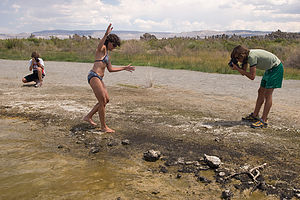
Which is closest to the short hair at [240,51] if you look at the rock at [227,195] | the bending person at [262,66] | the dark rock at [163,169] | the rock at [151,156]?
the bending person at [262,66]

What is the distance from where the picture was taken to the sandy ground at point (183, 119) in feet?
13.9

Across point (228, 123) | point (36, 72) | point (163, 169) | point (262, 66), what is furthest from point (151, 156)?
point (36, 72)

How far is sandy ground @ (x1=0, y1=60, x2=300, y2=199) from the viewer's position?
4.24m

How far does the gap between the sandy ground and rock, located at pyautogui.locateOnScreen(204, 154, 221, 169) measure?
0.18 m

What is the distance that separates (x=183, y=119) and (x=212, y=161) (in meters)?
2.24

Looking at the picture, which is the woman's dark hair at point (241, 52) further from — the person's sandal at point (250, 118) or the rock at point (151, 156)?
the rock at point (151, 156)

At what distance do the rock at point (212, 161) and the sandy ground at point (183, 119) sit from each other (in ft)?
0.58

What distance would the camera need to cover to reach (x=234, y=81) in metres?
12.3

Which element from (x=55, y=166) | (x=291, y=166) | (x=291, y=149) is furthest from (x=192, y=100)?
(x=55, y=166)

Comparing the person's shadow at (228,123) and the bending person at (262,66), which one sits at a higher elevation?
the bending person at (262,66)

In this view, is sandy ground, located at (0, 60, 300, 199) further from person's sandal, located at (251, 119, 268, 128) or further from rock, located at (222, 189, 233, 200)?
rock, located at (222, 189, 233, 200)

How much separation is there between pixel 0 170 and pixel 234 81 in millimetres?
10256

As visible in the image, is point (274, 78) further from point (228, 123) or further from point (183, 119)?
point (183, 119)

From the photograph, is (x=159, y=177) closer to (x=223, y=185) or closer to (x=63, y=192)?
(x=223, y=185)
